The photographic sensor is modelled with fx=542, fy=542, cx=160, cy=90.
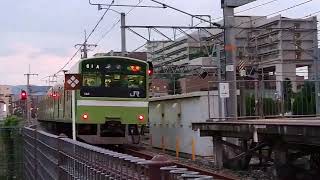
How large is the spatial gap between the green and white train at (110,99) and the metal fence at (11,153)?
2.90 m

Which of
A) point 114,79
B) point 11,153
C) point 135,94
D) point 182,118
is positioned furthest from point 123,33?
point 11,153

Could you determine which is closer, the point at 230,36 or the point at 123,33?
the point at 230,36

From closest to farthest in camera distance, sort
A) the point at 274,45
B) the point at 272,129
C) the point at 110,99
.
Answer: the point at 272,129 < the point at 110,99 < the point at 274,45

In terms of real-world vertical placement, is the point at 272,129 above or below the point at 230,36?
below

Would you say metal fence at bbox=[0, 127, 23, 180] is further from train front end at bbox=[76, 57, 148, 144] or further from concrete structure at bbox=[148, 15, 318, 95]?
concrete structure at bbox=[148, 15, 318, 95]

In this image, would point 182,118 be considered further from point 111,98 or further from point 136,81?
point 111,98

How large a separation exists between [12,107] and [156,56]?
5082cm

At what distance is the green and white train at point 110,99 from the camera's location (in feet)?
66.2

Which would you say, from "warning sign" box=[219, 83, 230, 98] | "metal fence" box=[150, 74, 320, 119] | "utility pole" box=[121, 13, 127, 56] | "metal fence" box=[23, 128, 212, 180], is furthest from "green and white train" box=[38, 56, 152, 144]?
"metal fence" box=[23, 128, 212, 180]

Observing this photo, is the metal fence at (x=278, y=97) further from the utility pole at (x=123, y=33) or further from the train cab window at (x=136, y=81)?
the utility pole at (x=123, y=33)

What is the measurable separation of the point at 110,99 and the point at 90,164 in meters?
14.5

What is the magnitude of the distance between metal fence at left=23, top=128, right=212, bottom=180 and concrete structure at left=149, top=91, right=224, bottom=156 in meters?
9.74

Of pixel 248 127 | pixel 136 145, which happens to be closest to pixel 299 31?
pixel 136 145

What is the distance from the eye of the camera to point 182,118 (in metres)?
22.9
